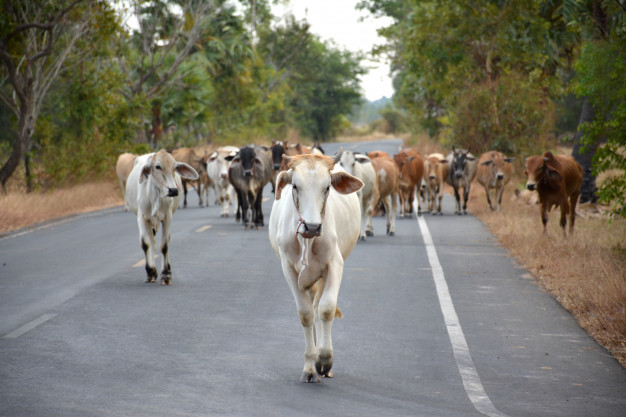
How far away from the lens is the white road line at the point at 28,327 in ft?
29.9

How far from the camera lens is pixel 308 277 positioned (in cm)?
755

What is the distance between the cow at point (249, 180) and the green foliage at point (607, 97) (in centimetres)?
883

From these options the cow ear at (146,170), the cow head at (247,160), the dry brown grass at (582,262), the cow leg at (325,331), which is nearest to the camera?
the cow leg at (325,331)

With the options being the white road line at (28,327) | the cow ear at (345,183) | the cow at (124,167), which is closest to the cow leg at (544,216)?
the white road line at (28,327)

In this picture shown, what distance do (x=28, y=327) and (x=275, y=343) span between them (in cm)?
274

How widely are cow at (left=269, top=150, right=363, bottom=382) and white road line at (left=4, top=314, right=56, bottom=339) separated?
10.2 feet

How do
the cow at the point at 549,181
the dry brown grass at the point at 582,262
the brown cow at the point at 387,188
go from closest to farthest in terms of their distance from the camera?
the dry brown grass at the point at 582,262
the cow at the point at 549,181
the brown cow at the point at 387,188

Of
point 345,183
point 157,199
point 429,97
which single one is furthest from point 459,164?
point 429,97

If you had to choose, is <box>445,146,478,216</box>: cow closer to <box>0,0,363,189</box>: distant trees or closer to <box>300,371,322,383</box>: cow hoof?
<box>0,0,363,189</box>: distant trees

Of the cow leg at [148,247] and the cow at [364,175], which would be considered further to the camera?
the cow at [364,175]

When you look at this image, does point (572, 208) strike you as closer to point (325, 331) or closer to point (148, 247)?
point (148, 247)

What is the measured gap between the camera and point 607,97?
1370 centimetres

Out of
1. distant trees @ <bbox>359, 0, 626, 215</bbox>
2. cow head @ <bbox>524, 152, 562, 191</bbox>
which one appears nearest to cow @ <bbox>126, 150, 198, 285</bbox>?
cow head @ <bbox>524, 152, 562, 191</bbox>

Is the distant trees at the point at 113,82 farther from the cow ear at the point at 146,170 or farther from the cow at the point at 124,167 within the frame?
the cow ear at the point at 146,170
